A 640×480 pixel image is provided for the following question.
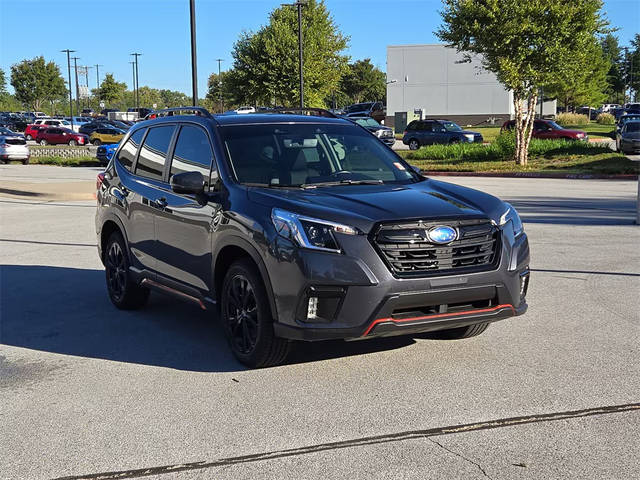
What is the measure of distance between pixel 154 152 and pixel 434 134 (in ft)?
119

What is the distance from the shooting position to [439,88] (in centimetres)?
7600

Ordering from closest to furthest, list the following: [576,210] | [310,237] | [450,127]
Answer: [310,237] → [576,210] → [450,127]

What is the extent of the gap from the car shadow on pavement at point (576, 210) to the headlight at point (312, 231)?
30.9 ft

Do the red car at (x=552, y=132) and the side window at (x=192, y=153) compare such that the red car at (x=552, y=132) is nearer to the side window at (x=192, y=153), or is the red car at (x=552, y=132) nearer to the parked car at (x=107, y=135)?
the parked car at (x=107, y=135)

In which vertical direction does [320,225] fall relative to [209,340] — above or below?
above

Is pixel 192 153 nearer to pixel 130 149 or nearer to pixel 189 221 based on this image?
pixel 189 221

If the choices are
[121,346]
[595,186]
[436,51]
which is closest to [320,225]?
[121,346]

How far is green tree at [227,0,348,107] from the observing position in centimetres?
5009

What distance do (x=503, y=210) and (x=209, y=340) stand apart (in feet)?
8.67

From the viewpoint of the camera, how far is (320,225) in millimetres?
5215

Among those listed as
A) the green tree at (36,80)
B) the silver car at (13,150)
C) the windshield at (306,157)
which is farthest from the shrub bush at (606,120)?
the windshield at (306,157)

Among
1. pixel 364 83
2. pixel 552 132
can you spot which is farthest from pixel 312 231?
pixel 364 83

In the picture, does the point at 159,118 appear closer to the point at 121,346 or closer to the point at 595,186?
the point at 121,346

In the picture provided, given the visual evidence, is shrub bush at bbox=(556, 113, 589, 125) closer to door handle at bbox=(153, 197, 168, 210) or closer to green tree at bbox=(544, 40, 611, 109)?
green tree at bbox=(544, 40, 611, 109)
